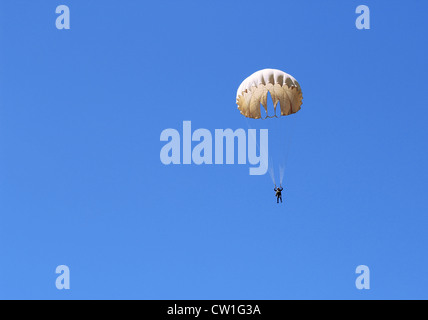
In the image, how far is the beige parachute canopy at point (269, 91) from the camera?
155 ft

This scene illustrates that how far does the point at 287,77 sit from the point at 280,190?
733 centimetres

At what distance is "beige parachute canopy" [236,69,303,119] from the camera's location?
47.3 meters

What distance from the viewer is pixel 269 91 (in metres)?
47.3
